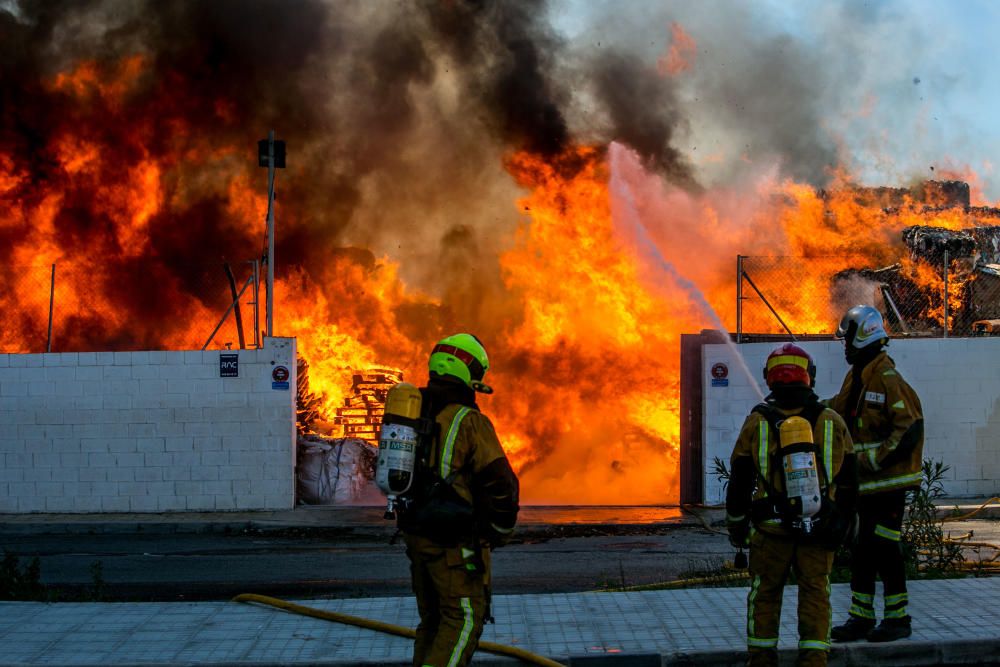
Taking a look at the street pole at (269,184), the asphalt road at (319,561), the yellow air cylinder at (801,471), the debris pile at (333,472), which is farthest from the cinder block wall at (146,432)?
the yellow air cylinder at (801,471)

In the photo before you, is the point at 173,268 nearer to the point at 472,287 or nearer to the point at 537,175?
the point at 472,287

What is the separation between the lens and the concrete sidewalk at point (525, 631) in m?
5.92

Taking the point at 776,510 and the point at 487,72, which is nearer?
the point at 776,510

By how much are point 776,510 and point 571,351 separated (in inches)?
476

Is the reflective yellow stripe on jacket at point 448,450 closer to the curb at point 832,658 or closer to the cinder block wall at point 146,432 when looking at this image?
the curb at point 832,658

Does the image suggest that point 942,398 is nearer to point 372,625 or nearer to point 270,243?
point 270,243

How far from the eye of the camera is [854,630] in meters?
6.05

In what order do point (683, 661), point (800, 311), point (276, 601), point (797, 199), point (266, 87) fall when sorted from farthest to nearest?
point (797, 199)
point (266, 87)
point (800, 311)
point (276, 601)
point (683, 661)

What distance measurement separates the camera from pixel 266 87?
19062mm

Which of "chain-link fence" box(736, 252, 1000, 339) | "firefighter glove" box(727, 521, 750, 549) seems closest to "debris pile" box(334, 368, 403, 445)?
"chain-link fence" box(736, 252, 1000, 339)

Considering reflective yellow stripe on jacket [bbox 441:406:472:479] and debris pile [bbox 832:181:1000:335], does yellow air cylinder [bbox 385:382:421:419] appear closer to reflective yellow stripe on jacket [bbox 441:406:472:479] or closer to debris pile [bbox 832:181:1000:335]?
reflective yellow stripe on jacket [bbox 441:406:472:479]

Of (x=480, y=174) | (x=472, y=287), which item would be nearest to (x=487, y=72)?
(x=480, y=174)

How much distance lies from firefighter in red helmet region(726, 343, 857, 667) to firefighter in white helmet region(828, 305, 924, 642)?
0.87 m

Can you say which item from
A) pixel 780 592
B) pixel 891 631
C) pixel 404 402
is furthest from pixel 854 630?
pixel 404 402
